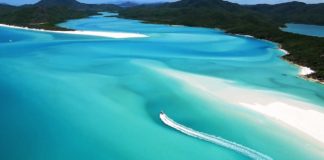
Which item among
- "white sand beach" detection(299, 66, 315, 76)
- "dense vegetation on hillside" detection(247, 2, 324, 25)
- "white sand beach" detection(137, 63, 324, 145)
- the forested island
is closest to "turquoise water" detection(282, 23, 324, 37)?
the forested island

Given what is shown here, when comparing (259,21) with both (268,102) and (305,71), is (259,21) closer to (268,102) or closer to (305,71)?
(305,71)

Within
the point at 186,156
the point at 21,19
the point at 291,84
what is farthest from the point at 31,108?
the point at 21,19

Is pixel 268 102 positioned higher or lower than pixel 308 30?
lower

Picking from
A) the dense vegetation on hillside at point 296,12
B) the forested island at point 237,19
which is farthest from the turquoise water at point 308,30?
the dense vegetation on hillside at point 296,12

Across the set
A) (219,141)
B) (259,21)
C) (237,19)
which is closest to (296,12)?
(259,21)

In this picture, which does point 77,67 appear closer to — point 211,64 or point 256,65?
point 211,64

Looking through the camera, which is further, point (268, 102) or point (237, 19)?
point (237, 19)
